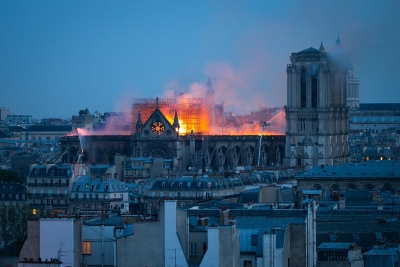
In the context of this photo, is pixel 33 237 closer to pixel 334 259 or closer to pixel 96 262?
pixel 96 262

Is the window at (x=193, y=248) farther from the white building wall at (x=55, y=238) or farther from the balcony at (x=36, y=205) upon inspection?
the balcony at (x=36, y=205)

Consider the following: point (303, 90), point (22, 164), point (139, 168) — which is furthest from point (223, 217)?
point (22, 164)

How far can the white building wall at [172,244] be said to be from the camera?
4234 centimetres

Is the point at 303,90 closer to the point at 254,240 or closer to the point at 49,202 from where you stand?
the point at 49,202

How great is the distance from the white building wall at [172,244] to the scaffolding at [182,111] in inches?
4615

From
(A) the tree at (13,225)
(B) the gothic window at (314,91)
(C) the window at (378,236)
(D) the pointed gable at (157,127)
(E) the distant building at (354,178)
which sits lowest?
(A) the tree at (13,225)

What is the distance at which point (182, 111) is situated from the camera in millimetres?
164625

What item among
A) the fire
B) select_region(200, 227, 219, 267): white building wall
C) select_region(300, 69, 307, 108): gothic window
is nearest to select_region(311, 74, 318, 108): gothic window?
select_region(300, 69, 307, 108): gothic window

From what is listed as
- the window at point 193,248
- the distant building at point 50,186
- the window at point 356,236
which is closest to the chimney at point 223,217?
the window at point 193,248

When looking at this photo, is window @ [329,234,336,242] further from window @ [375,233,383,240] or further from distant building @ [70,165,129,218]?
distant building @ [70,165,129,218]

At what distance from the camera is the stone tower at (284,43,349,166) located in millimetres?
146750

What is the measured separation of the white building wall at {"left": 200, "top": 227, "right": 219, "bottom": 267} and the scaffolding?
118 meters

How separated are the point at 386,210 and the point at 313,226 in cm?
1740

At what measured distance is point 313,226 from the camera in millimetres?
48500
